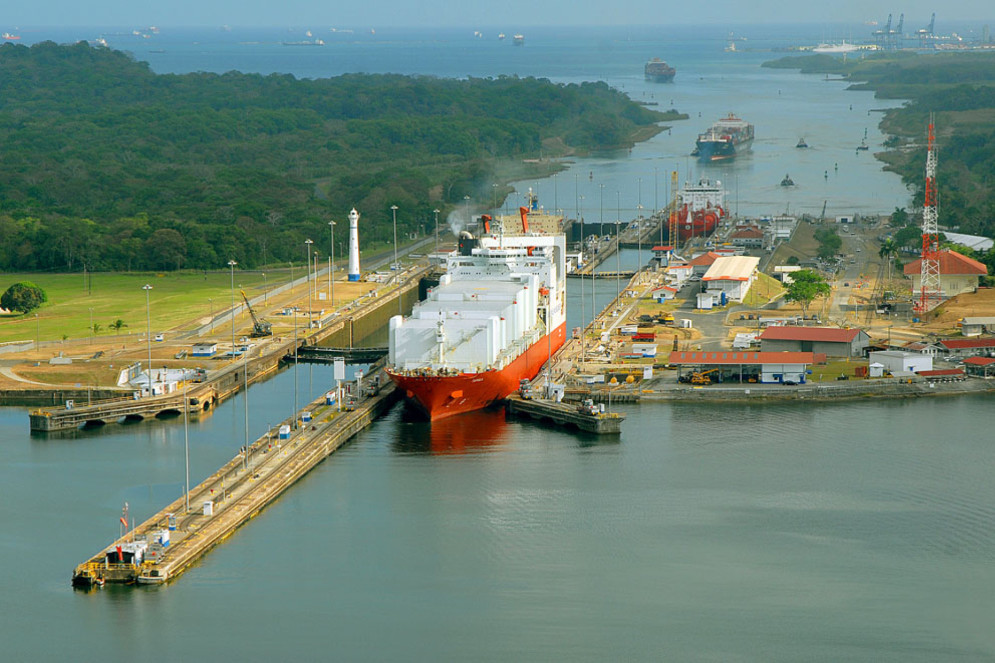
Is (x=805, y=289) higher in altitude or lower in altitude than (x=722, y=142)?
lower

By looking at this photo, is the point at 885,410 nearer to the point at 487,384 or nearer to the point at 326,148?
the point at 487,384

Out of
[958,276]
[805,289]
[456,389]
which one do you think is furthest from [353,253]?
[456,389]

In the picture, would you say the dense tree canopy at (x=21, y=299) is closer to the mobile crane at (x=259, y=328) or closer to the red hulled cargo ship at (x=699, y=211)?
the mobile crane at (x=259, y=328)

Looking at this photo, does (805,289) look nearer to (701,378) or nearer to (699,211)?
(701,378)

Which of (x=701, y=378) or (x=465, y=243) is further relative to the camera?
(x=465, y=243)

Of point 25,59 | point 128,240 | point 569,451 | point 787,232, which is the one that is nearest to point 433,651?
point 569,451

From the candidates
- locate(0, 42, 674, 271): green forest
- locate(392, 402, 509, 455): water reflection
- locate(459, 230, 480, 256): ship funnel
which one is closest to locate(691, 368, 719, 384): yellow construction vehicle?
locate(392, 402, 509, 455): water reflection

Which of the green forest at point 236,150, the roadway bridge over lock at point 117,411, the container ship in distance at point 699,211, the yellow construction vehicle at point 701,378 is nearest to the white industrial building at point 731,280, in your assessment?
the yellow construction vehicle at point 701,378
